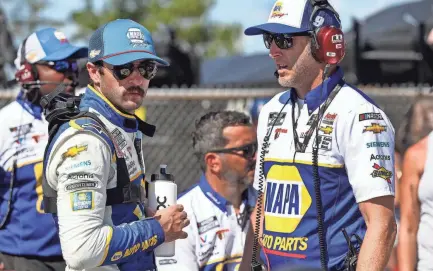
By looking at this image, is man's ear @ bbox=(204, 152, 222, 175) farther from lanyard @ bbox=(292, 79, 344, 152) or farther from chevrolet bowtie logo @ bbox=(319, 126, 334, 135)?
chevrolet bowtie logo @ bbox=(319, 126, 334, 135)

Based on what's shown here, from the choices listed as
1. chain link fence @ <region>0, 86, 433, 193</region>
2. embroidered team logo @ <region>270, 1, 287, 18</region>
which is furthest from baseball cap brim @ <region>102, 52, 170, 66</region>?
chain link fence @ <region>0, 86, 433, 193</region>

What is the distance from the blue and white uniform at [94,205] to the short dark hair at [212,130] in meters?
1.87

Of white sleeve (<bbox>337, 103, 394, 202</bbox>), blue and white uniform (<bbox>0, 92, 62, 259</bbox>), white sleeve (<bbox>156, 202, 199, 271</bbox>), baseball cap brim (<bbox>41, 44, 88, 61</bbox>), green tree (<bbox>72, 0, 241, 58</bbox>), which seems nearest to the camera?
white sleeve (<bbox>337, 103, 394, 202</bbox>)

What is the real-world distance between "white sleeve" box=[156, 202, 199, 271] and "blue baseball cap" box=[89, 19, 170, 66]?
1.58 m

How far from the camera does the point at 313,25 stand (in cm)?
466

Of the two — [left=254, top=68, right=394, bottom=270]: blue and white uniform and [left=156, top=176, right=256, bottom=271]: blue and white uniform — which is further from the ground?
[left=254, top=68, right=394, bottom=270]: blue and white uniform

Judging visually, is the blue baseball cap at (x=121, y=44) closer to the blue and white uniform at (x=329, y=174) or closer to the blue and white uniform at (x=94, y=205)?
the blue and white uniform at (x=94, y=205)

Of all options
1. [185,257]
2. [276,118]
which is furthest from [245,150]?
[276,118]

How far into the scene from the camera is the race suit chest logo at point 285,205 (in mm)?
4535

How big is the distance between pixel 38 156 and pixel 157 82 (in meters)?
7.28

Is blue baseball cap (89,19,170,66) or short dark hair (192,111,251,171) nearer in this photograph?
blue baseball cap (89,19,170,66)

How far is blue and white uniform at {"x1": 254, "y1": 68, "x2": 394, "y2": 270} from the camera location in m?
4.37

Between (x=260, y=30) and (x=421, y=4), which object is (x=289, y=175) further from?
(x=421, y=4)

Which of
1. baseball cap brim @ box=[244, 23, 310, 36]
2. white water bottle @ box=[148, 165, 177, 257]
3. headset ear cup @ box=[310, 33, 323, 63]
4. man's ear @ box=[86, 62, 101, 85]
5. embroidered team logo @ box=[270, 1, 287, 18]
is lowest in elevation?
white water bottle @ box=[148, 165, 177, 257]
